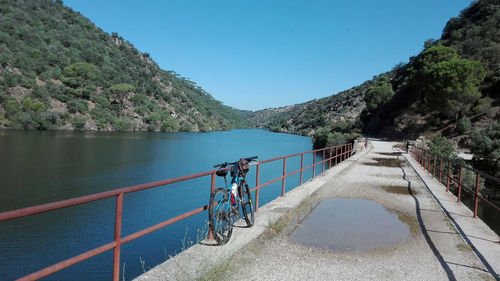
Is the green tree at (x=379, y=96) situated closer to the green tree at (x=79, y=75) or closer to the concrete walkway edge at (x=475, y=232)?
the concrete walkway edge at (x=475, y=232)

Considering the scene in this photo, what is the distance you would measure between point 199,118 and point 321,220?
128 m

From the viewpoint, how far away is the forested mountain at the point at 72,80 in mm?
64562

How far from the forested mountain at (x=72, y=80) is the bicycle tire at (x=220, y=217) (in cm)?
6438

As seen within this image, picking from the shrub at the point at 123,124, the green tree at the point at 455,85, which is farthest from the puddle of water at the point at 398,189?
the shrub at the point at 123,124

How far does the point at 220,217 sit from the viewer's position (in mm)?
4438

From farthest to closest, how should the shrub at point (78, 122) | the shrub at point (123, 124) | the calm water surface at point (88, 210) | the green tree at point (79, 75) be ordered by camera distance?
1. the green tree at point (79, 75)
2. the shrub at point (123, 124)
3. the shrub at point (78, 122)
4. the calm water surface at point (88, 210)

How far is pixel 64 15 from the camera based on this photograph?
120 meters

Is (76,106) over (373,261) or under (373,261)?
over

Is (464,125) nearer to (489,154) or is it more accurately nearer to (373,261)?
(489,154)

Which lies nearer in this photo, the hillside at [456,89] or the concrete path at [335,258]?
the concrete path at [335,258]

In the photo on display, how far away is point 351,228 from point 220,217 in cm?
271

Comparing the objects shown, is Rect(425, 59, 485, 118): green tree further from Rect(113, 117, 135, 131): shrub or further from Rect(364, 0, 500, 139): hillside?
Rect(113, 117, 135, 131): shrub

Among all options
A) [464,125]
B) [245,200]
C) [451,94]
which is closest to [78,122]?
[451,94]

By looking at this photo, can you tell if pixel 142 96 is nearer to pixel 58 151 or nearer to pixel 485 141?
pixel 58 151
